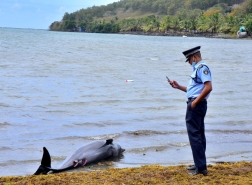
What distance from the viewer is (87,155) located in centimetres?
994

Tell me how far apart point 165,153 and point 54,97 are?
9876mm

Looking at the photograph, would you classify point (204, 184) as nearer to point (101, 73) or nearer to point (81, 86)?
point (81, 86)

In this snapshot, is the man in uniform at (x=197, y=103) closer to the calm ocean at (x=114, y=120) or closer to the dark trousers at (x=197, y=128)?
the dark trousers at (x=197, y=128)

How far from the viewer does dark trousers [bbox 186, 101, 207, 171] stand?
7426mm

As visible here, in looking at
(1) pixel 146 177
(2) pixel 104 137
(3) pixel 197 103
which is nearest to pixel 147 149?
(2) pixel 104 137

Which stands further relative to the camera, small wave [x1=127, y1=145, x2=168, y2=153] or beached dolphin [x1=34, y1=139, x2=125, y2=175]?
small wave [x1=127, y1=145, x2=168, y2=153]

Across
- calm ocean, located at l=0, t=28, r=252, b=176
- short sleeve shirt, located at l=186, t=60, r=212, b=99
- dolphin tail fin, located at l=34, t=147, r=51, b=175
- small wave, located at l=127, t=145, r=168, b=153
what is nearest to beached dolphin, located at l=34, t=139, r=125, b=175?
dolphin tail fin, located at l=34, t=147, r=51, b=175

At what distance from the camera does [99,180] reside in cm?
742

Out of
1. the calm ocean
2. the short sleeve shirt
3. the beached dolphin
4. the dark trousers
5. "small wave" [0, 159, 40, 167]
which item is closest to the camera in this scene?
the short sleeve shirt

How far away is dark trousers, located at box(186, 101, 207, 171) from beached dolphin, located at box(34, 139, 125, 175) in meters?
2.96

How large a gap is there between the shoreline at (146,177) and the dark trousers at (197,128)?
0.28 metres

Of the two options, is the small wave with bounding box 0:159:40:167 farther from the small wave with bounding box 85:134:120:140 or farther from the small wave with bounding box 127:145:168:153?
the small wave with bounding box 85:134:120:140

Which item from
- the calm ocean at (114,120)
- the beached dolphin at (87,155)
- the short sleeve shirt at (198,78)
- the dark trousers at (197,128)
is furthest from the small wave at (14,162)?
the short sleeve shirt at (198,78)

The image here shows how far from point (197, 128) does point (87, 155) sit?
3.28m
